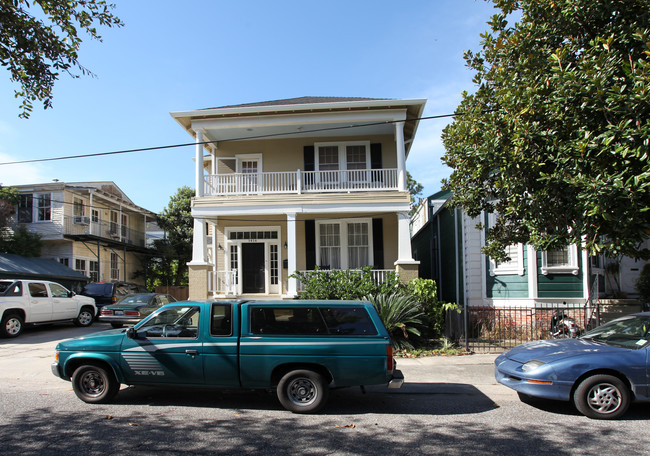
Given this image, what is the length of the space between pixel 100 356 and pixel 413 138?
13485 mm

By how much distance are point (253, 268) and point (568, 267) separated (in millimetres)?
10177

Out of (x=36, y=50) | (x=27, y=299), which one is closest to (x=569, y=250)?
(x=36, y=50)

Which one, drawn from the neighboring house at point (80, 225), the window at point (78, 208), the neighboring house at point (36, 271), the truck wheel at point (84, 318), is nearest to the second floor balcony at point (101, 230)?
the neighboring house at point (80, 225)

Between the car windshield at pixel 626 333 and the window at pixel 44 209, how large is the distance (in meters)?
25.0

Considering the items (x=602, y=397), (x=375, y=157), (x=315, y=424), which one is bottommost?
(x=315, y=424)

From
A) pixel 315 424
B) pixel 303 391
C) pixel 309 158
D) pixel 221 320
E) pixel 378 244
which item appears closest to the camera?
pixel 315 424

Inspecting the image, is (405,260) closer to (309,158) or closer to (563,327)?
(563,327)

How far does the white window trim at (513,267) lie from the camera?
13000 millimetres

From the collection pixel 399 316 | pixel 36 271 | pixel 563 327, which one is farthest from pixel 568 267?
pixel 36 271

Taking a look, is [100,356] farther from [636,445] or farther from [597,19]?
[597,19]

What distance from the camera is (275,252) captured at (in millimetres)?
16672

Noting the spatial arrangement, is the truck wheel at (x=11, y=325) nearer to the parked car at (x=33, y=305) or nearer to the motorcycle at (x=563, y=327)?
the parked car at (x=33, y=305)

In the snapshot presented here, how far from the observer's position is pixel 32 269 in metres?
19.0

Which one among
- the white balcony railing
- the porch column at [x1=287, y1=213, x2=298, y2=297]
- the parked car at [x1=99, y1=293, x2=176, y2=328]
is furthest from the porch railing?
the white balcony railing
